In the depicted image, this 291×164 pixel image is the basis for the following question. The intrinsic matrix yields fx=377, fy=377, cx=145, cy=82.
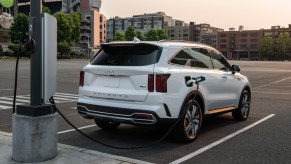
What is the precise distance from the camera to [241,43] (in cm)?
18300

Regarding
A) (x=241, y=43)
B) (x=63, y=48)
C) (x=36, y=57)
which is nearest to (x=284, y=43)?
(x=241, y=43)

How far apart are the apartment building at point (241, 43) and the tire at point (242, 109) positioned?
176134 millimetres

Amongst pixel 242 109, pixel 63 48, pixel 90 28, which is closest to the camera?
pixel 242 109

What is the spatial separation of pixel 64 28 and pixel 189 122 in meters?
99.4

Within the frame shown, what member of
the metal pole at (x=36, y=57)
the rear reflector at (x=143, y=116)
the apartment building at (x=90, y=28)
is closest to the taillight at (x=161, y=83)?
the rear reflector at (x=143, y=116)

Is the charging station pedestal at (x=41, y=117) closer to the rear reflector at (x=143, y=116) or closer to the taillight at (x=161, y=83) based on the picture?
the rear reflector at (x=143, y=116)

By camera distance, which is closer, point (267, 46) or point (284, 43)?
point (284, 43)

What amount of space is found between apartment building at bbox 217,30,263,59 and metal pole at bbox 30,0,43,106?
181m

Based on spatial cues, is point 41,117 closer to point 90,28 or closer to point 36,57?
point 36,57

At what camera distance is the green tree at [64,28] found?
10094 cm

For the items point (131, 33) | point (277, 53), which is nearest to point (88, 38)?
point (131, 33)

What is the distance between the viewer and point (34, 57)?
17.0 ft

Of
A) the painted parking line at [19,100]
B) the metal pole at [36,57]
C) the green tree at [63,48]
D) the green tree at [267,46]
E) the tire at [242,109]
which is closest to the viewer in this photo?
the metal pole at [36,57]

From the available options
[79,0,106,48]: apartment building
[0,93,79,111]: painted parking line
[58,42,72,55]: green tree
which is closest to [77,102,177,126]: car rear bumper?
[0,93,79,111]: painted parking line
